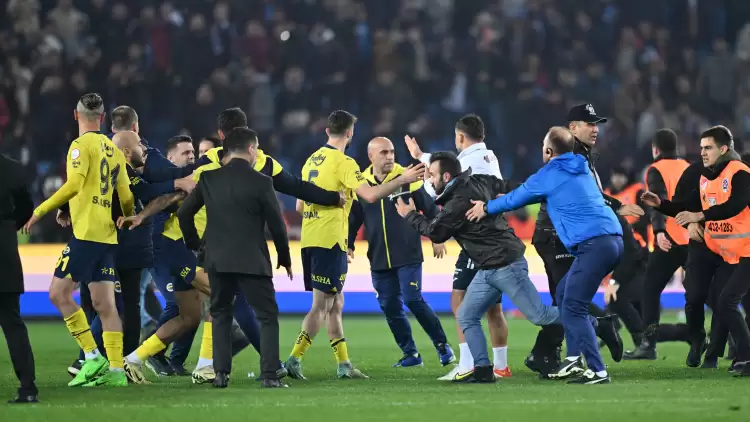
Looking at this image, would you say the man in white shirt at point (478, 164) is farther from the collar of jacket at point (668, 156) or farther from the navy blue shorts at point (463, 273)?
the collar of jacket at point (668, 156)

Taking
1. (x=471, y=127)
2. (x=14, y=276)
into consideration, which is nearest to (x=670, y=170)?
(x=471, y=127)

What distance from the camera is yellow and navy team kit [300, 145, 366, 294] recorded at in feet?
33.7

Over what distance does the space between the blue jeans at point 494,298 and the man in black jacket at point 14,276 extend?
330 cm

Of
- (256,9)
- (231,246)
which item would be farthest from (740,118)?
(231,246)

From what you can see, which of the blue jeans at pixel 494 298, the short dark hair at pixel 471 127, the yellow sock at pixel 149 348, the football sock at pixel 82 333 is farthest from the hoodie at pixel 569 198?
the football sock at pixel 82 333

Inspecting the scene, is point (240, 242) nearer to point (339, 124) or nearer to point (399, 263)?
point (339, 124)

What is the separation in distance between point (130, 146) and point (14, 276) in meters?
2.19

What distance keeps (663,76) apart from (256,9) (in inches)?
296

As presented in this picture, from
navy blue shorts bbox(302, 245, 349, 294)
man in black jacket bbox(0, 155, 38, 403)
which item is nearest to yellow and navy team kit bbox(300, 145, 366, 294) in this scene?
navy blue shorts bbox(302, 245, 349, 294)

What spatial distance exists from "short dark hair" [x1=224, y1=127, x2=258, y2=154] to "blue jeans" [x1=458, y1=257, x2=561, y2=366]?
2091mm

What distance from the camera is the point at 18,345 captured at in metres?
8.11

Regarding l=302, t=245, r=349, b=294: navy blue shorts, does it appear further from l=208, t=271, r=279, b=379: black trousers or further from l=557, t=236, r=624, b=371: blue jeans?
l=557, t=236, r=624, b=371: blue jeans

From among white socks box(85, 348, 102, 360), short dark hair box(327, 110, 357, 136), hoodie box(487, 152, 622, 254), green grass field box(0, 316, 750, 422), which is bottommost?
green grass field box(0, 316, 750, 422)

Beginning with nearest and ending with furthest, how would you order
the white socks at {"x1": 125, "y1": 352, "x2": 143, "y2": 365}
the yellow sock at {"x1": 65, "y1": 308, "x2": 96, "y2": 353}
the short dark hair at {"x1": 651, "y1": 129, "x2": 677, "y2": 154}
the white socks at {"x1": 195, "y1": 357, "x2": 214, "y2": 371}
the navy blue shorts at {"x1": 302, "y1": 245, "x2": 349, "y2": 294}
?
1. the yellow sock at {"x1": 65, "y1": 308, "x2": 96, "y2": 353}
2. the white socks at {"x1": 195, "y1": 357, "x2": 214, "y2": 371}
3. the white socks at {"x1": 125, "y1": 352, "x2": 143, "y2": 365}
4. the navy blue shorts at {"x1": 302, "y1": 245, "x2": 349, "y2": 294}
5. the short dark hair at {"x1": 651, "y1": 129, "x2": 677, "y2": 154}
